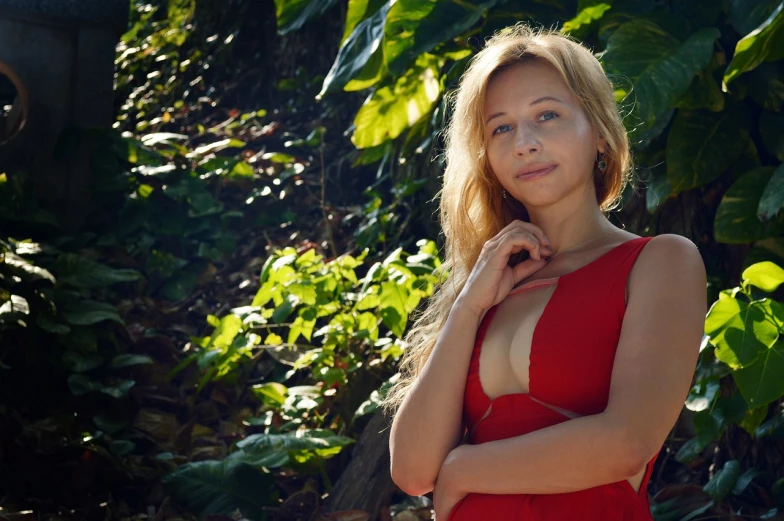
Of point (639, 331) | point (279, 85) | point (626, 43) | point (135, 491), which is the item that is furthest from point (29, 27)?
point (639, 331)

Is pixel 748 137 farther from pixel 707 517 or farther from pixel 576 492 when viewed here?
pixel 576 492

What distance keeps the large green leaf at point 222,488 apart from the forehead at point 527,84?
65.1 inches

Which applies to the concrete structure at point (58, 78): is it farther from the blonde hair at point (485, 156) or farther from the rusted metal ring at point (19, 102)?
the blonde hair at point (485, 156)

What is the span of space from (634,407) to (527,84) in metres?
0.59

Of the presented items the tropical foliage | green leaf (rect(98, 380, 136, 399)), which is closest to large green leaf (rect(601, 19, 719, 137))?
the tropical foliage

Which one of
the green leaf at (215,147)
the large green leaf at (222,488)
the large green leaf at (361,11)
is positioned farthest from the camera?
the green leaf at (215,147)

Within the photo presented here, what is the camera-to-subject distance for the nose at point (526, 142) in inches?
61.7

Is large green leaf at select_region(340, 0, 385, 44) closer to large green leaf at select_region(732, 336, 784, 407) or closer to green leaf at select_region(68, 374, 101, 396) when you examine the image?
green leaf at select_region(68, 374, 101, 396)

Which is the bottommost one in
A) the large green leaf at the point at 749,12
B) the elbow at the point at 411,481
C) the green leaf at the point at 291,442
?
the green leaf at the point at 291,442

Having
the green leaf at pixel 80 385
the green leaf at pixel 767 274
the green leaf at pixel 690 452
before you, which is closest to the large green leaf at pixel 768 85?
the green leaf at pixel 767 274

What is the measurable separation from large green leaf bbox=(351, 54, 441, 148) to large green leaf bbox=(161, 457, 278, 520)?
124 centimetres

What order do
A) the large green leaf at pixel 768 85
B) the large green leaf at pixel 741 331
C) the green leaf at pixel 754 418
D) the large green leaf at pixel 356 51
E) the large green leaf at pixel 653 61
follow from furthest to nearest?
the large green leaf at pixel 356 51 < the large green leaf at pixel 768 85 < the large green leaf at pixel 653 61 < the green leaf at pixel 754 418 < the large green leaf at pixel 741 331

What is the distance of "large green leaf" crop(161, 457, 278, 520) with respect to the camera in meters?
2.86

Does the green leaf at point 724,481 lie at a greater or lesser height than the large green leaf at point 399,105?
lesser
